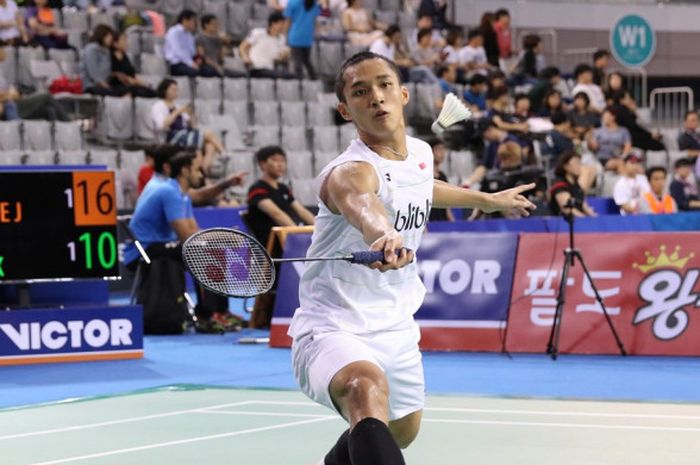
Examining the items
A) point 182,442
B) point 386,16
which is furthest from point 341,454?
point 386,16

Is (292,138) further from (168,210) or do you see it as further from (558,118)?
(168,210)

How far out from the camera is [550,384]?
939 cm

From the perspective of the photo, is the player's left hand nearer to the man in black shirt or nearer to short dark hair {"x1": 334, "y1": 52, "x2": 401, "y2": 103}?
short dark hair {"x1": 334, "y1": 52, "x2": 401, "y2": 103}

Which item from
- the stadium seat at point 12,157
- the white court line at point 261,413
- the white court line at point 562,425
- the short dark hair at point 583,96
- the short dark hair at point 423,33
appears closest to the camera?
the white court line at point 562,425

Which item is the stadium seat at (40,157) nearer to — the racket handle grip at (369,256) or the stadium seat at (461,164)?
the stadium seat at (461,164)

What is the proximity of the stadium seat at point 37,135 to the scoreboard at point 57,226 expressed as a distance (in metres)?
5.86

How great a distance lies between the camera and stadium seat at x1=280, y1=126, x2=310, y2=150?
19.2m

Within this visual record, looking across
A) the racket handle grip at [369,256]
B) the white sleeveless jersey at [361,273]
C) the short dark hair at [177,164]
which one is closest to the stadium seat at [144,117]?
the short dark hair at [177,164]

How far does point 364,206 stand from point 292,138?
48.9 feet

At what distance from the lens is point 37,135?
16656 millimetres

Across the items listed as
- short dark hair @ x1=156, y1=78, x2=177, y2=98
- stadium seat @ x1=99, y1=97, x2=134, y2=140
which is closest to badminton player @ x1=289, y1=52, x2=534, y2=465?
short dark hair @ x1=156, y1=78, x2=177, y2=98

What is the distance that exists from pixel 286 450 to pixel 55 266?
13.8 feet

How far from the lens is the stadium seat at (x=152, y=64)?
19.2 metres

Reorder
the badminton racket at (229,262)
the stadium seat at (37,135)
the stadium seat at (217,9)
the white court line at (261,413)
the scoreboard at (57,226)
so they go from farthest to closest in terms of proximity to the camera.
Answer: the stadium seat at (217,9) → the stadium seat at (37,135) → the scoreboard at (57,226) → the white court line at (261,413) → the badminton racket at (229,262)
